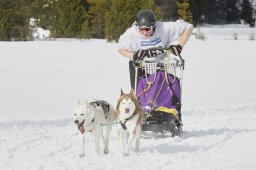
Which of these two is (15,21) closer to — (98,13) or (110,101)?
(98,13)

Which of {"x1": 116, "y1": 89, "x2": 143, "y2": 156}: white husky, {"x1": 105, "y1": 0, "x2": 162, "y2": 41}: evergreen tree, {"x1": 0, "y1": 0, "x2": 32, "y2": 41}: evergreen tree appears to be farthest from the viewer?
{"x1": 0, "y1": 0, "x2": 32, "y2": 41}: evergreen tree

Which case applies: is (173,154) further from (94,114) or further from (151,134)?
(151,134)

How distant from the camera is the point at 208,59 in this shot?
18500 mm

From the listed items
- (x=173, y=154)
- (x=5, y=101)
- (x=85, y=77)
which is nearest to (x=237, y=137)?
(x=173, y=154)

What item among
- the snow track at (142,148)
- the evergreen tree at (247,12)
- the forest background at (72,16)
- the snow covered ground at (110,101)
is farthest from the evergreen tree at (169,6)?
the snow track at (142,148)

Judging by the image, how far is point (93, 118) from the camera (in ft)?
19.3

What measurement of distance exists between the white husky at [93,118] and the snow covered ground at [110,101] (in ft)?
0.60

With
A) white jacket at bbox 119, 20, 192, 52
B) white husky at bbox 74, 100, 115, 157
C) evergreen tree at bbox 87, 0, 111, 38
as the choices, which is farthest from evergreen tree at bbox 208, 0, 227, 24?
white husky at bbox 74, 100, 115, 157

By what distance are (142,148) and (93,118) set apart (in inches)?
38.8

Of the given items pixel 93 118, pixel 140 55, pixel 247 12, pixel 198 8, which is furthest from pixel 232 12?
pixel 93 118

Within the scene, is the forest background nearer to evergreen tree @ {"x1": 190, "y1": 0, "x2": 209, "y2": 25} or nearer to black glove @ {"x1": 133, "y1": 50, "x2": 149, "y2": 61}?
evergreen tree @ {"x1": 190, "y1": 0, "x2": 209, "y2": 25}

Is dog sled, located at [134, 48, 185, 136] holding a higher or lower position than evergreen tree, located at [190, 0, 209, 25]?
lower

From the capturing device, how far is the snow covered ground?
5902 mm

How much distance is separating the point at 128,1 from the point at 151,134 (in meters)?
19.1
